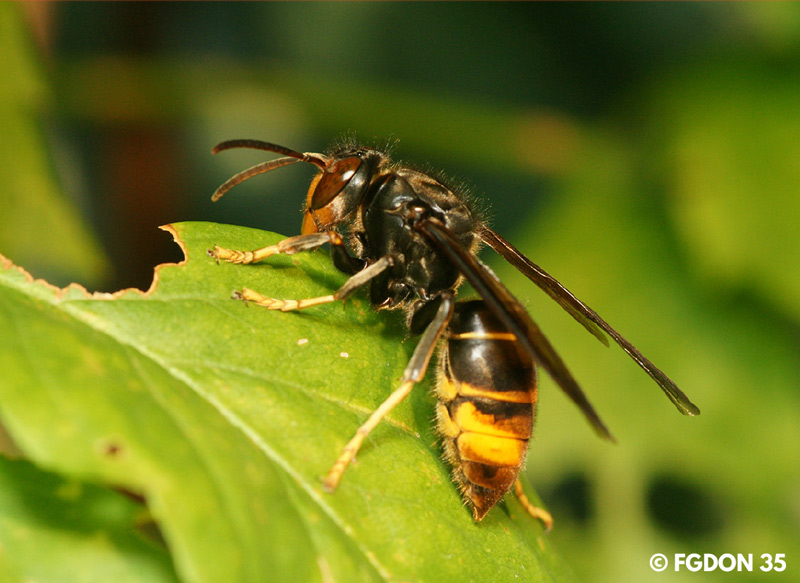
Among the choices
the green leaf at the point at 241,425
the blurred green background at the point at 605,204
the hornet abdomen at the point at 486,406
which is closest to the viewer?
the green leaf at the point at 241,425

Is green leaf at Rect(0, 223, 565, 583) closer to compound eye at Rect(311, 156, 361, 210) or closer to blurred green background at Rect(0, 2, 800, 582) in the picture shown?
compound eye at Rect(311, 156, 361, 210)

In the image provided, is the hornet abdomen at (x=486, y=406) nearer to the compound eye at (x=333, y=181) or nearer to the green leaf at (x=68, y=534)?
the compound eye at (x=333, y=181)

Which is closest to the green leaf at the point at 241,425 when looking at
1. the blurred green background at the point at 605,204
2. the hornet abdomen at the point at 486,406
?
the hornet abdomen at the point at 486,406

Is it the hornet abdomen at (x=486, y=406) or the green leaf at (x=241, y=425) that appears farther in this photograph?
the hornet abdomen at (x=486, y=406)

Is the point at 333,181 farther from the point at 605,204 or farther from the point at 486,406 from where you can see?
the point at 605,204

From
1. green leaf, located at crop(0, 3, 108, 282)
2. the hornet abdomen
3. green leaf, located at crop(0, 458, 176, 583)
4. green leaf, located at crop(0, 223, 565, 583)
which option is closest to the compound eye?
green leaf, located at crop(0, 223, 565, 583)

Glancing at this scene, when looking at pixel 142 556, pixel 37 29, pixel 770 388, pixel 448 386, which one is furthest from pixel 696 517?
pixel 37 29
